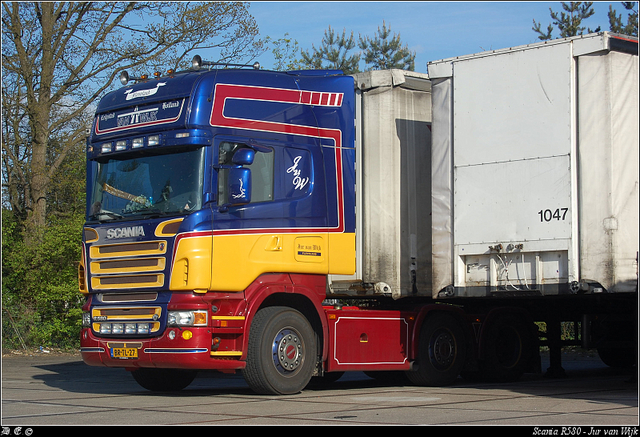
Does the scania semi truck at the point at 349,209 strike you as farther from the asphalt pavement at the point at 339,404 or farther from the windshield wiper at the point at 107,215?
the asphalt pavement at the point at 339,404

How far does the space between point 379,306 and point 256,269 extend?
309 centimetres

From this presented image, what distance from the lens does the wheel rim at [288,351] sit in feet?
35.7

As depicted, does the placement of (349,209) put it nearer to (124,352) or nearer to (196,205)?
(196,205)

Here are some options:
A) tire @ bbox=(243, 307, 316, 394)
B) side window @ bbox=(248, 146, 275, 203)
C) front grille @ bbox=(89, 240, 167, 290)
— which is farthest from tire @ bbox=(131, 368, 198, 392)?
side window @ bbox=(248, 146, 275, 203)

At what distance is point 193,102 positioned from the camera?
10.6m

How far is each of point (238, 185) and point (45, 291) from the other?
46.9 feet

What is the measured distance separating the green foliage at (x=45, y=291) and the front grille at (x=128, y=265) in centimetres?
1187

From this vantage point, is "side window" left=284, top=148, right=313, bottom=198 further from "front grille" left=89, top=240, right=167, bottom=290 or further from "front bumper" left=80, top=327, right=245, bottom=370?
"front bumper" left=80, top=327, right=245, bottom=370

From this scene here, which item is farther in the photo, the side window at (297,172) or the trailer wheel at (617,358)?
the trailer wheel at (617,358)

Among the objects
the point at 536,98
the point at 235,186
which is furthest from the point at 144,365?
the point at 536,98

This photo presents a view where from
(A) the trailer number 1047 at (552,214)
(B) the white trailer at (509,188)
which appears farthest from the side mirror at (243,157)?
(A) the trailer number 1047 at (552,214)

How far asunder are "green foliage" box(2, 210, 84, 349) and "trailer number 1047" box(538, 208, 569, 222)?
14585 mm

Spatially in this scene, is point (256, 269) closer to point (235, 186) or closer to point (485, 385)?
point (235, 186)

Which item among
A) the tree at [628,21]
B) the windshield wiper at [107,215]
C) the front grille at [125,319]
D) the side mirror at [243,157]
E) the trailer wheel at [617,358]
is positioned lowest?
the trailer wheel at [617,358]
